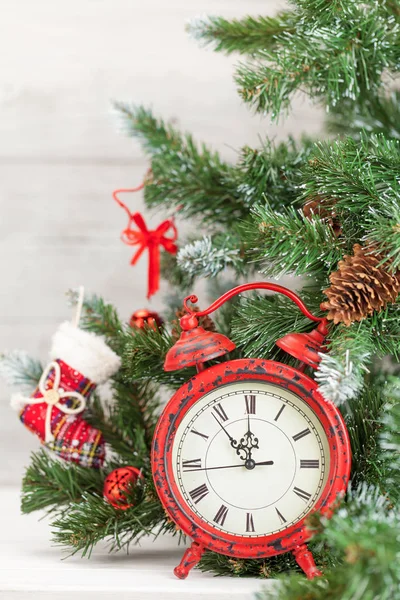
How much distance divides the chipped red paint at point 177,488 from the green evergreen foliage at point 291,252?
0.09ft

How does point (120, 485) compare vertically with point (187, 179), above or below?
below

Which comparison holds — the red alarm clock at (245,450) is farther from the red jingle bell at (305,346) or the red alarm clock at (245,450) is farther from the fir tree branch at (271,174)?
the fir tree branch at (271,174)

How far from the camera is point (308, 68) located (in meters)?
0.77

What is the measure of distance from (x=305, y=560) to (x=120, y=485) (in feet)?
0.88

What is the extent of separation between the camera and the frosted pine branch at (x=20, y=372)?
944 millimetres

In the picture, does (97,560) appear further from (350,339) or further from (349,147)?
(349,147)

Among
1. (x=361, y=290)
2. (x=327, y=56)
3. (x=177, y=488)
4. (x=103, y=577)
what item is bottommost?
(x=103, y=577)

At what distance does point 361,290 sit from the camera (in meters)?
0.67

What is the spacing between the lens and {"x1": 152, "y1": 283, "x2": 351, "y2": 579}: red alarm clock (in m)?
0.68

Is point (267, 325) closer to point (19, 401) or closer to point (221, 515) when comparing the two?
point (221, 515)

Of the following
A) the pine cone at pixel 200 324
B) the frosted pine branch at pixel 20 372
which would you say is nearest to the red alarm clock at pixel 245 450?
the pine cone at pixel 200 324

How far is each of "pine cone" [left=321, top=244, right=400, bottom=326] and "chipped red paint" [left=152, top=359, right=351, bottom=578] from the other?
0.28 ft

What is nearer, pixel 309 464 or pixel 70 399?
pixel 309 464

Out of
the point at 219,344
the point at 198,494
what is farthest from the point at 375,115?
the point at 198,494
